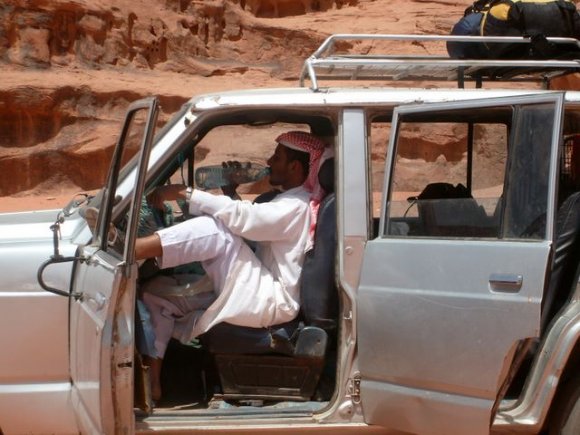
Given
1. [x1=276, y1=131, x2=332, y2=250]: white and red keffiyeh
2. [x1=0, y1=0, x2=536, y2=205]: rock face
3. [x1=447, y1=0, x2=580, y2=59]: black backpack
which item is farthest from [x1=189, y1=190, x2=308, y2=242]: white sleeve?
[x1=0, y1=0, x2=536, y2=205]: rock face

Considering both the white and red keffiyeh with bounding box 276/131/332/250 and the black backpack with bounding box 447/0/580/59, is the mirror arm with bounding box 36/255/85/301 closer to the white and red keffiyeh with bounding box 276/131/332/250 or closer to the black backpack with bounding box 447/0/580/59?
the white and red keffiyeh with bounding box 276/131/332/250

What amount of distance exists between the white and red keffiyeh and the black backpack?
1.14 m

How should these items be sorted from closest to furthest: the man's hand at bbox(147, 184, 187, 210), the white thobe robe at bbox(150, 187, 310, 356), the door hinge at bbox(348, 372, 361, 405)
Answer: the door hinge at bbox(348, 372, 361, 405)
the white thobe robe at bbox(150, 187, 310, 356)
the man's hand at bbox(147, 184, 187, 210)

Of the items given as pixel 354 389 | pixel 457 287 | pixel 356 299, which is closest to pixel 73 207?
pixel 356 299

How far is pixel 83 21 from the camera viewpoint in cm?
2223

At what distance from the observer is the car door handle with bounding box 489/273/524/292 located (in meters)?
3.35

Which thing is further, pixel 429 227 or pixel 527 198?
pixel 429 227

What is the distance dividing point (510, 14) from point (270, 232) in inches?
72.7

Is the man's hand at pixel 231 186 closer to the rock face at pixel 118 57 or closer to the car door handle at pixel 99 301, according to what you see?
the car door handle at pixel 99 301

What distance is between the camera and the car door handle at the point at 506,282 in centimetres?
335

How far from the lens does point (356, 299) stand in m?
3.68

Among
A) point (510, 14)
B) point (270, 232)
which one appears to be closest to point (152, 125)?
point (270, 232)

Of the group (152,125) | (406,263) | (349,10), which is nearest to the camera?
(152,125)

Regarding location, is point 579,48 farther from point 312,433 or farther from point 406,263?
point 312,433
